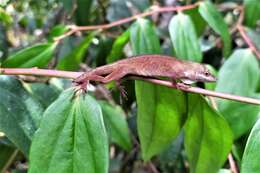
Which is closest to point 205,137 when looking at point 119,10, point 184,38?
point 184,38

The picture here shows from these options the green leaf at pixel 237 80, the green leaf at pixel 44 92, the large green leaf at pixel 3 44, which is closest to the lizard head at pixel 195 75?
the green leaf at pixel 237 80

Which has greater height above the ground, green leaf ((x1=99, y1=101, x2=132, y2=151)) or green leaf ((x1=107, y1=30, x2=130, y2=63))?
green leaf ((x1=107, y1=30, x2=130, y2=63))

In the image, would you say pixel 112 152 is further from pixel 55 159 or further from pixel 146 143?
pixel 55 159

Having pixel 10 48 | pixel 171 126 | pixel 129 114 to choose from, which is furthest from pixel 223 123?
pixel 10 48

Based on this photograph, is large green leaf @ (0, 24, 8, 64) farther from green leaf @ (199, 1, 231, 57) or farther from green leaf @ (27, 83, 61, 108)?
green leaf @ (199, 1, 231, 57)

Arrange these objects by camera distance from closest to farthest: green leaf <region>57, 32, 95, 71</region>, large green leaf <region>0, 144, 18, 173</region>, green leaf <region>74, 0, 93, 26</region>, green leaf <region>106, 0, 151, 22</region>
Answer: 1. large green leaf <region>0, 144, 18, 173</region>
2. green leaf <region>57, 32, 95, 71</region>
3. green leaf <region>74, 0, 93, 26</region>
4. green leaf <region>106, 0, 151, 22</region>

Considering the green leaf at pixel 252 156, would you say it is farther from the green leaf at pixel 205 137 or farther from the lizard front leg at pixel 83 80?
the lizard front leg at pixel 83 80

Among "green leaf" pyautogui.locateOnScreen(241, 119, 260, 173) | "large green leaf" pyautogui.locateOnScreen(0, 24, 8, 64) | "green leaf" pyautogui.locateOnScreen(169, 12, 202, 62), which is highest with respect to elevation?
"large green leaf" pyautogui.locateOnScreen(0, 24, 8, 64)

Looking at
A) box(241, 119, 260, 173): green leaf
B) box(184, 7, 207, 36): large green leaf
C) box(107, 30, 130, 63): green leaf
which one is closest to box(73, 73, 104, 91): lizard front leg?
box(241, 119, 260, 173): green leaf
